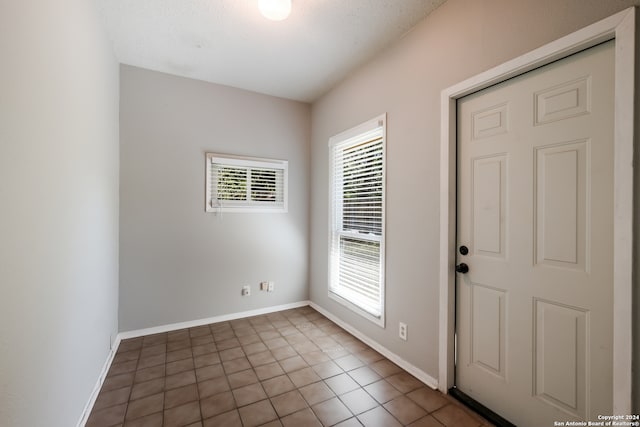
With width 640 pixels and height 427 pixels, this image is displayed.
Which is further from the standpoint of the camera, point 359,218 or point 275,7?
point 359,218

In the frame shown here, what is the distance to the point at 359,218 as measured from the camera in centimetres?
289

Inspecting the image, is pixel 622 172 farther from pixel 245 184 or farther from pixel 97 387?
pixel 97 387

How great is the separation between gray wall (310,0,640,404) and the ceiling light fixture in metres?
1.01

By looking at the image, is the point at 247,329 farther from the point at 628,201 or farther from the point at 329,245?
the point at 628,201

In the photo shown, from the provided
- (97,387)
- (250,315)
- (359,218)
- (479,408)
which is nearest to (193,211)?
(250,315)

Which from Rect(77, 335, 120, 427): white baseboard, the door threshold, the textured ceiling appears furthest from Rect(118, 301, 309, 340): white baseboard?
the textured ceiling

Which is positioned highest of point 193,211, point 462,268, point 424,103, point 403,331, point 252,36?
point 252,36

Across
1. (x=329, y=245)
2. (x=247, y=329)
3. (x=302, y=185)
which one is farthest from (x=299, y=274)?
(x=302, y=185)

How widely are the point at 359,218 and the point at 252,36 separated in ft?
6.29

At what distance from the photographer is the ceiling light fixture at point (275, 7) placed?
1.80 m

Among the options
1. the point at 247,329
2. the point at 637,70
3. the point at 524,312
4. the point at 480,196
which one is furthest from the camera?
the point at 247,329

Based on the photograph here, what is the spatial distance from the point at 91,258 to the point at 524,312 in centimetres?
275

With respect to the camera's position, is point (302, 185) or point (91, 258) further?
point (302, 185)

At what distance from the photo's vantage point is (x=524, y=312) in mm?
1575
